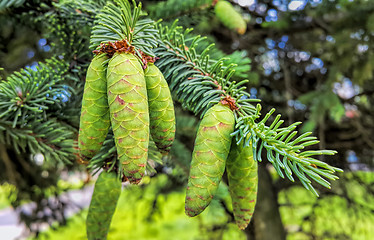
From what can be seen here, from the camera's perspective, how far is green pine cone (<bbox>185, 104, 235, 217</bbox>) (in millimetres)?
392

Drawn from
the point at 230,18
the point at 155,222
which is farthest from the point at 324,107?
the point at 155,222

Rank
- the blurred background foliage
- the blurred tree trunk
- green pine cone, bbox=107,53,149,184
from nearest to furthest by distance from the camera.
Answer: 1. green pine cone, bbox=107,53,149,184
2. the blurred background foliage
3. the blurred tree trunk

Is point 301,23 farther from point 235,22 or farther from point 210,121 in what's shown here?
point 210,121

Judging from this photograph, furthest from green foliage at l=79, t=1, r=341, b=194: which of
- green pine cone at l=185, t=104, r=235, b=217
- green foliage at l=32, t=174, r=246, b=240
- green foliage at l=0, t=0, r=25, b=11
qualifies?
green foliage at l=32, t=174, r=246, b=240

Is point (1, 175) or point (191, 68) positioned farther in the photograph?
point (1, 175)

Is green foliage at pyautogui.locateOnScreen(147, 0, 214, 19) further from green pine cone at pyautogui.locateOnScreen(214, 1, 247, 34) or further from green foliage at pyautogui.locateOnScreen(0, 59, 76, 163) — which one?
green foliage at pyautogui.locateOnScreen(0, 59, 76, 163)

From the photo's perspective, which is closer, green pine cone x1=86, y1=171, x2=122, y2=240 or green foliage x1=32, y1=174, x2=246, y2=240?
green pine cone x1=86, y1=171, x2=122, y2=240

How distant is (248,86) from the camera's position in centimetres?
130

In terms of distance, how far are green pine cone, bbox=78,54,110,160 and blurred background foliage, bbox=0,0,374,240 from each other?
0.20m

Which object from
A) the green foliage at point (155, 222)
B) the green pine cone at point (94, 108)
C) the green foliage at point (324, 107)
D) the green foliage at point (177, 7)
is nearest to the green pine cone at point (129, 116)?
the green pine cone at point (94, 108)

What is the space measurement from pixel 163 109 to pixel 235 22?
38 centimetres

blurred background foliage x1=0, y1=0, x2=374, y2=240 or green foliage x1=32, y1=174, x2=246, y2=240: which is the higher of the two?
blurred background foliage x1=0, y1=0, x2=374, y2=240

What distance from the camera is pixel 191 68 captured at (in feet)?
1.75

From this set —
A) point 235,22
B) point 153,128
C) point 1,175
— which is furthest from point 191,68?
point 1,175
